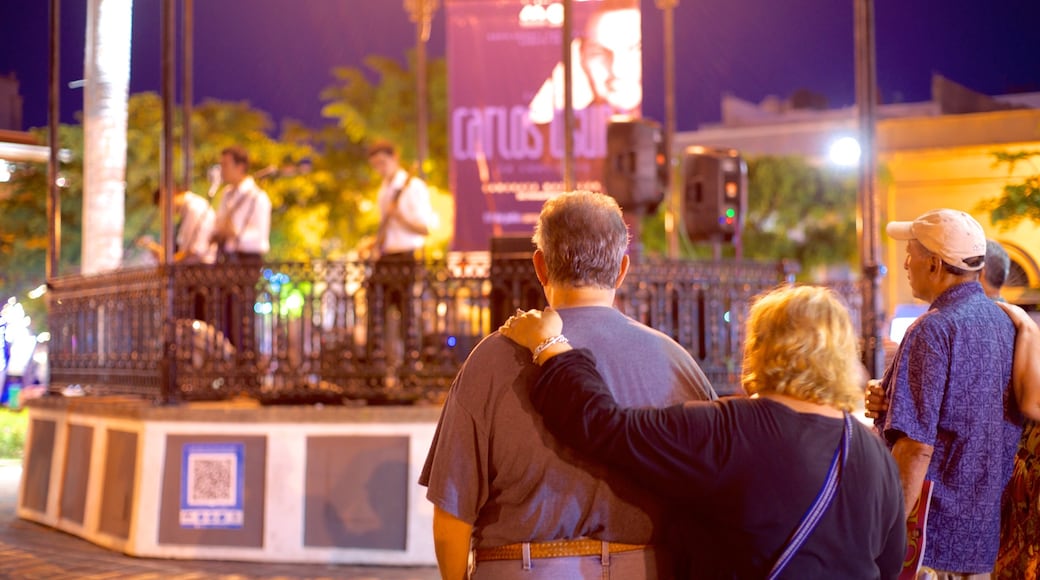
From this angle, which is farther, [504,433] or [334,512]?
[334,512]

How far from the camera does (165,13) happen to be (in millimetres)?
9969

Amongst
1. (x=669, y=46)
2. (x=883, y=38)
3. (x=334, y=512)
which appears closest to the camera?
(x=334, y=512)

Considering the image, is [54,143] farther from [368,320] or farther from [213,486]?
[213,486]

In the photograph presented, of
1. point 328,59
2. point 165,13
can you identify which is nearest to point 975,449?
point 165,13

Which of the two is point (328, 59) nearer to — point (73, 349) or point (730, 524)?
point (73, 349)

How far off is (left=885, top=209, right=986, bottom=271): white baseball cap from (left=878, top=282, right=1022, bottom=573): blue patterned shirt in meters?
0.10

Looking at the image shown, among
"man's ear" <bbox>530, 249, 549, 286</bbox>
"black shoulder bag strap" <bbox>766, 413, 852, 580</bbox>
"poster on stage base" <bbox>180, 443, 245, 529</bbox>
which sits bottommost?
"poster on stage base" <bbox>180, 443, 245, 529</bbox>

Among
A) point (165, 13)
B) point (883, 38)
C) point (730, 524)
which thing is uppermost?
point (883, 38)

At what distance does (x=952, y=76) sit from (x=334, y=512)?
4581 centimetres

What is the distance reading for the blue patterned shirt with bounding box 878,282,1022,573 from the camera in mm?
3838

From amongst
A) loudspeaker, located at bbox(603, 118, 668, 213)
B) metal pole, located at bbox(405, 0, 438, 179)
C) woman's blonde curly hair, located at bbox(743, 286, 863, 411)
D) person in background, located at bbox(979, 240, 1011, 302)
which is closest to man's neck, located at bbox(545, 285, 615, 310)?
woman's blonde curly hair, located at bbox(743, 286, 863, 411)

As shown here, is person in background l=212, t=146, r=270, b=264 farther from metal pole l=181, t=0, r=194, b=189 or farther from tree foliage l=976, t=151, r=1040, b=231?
tree foliage l=976, t=151, r=1040, b=231

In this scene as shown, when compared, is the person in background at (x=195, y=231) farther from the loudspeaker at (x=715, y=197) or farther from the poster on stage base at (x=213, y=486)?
the loudspeaker at (x=715, y=197)

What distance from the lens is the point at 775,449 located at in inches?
111
